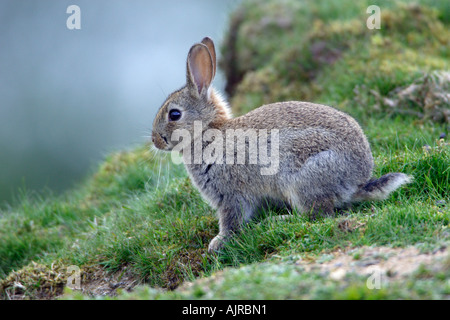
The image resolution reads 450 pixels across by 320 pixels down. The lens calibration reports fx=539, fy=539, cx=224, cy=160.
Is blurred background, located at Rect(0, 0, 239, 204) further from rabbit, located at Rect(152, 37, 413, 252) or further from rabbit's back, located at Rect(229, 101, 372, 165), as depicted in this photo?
rabbit's back, located at Rect(229, 101, 372, 165)

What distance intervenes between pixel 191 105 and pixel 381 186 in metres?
2.17

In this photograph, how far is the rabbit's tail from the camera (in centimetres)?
511

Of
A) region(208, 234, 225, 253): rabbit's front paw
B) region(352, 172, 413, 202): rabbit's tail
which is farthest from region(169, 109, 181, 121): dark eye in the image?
region(352, 172, 413, 202): rabbit's tail

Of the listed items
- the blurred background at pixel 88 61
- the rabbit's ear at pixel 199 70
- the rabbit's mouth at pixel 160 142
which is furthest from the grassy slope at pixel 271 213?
the blurred background at pixel 88 61

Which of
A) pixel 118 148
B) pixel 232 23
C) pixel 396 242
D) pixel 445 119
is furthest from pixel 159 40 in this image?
pixel 396 242

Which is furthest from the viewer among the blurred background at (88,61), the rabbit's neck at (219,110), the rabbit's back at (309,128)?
the blurred background at (88,61)

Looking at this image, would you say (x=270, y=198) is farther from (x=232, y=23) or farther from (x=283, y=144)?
(x=232, y=23)

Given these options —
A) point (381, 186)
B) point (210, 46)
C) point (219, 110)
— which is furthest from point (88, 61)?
point (381, 186)

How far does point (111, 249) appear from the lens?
572 centimetres

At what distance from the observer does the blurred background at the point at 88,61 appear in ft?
57.7

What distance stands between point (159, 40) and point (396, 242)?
16062 mm

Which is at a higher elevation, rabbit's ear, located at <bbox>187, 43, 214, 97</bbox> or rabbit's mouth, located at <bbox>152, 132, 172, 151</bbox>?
rabbit's ear, located at <bbox>187, 43, 214, 97</bbox>

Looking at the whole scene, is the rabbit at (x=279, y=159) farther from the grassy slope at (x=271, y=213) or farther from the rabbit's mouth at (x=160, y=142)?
the grassy slope at (x=271, y=213)

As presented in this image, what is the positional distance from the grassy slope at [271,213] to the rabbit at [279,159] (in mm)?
219
